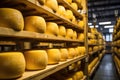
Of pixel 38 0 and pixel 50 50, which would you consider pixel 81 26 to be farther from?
pixel 38 0

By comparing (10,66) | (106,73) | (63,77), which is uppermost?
(10,66)

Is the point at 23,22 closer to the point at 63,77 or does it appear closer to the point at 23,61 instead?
the point at 23,61

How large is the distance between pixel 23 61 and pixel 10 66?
0.61ft

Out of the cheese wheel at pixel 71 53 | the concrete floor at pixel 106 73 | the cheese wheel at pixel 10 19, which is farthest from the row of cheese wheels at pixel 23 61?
the concrete floor at pixel 106 73

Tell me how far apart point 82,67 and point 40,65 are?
284cm

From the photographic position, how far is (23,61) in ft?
5.21

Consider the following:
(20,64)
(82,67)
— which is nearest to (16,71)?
(20,64)

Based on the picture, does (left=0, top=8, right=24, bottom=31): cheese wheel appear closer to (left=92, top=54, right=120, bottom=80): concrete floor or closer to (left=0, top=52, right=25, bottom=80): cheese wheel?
(left=0, top=52, right=25, bottom=80): cheese wheel

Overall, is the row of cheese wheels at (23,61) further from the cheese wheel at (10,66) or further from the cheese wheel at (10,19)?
the cheese wheel at (10,19)

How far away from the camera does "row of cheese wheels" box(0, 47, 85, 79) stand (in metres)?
1.40

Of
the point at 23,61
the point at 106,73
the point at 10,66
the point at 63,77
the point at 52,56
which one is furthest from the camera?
the point at 106,73

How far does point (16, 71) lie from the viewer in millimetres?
1446

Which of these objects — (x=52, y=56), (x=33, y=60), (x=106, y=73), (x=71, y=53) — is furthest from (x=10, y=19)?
(x=106, y=73)

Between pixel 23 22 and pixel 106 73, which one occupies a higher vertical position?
pixel 23 22
